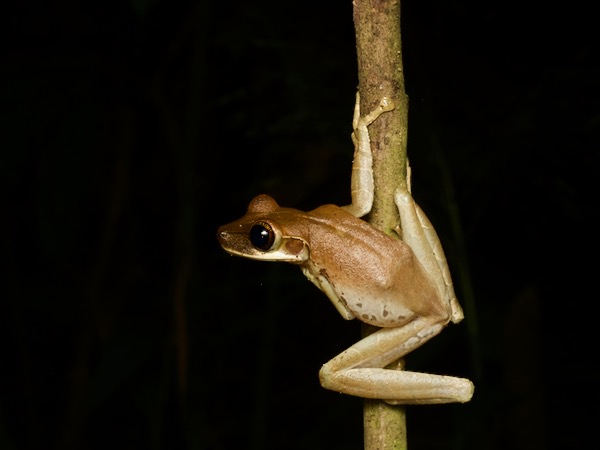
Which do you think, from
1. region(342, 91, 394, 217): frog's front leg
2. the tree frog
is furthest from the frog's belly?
region(342, 91, 394, 217): frog's front leg

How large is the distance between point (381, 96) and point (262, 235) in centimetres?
41

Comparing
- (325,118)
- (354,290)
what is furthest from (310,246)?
(325,118)

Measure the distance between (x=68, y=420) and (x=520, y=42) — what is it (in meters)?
2.37

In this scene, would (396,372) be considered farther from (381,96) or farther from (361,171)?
(381,96)

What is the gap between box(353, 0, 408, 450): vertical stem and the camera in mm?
1303

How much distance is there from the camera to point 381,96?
51.2 inches

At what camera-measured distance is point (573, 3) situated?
281cm

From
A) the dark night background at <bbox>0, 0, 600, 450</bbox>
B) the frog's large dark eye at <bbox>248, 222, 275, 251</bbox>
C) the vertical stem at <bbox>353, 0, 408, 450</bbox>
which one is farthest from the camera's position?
the dark night background at <bbox>0, 0, 600, 450</bbox>

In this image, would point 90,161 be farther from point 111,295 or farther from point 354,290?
point 354,290

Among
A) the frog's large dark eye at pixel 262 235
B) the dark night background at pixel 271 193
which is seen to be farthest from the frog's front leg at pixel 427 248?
the dark night background at pixel 271 193

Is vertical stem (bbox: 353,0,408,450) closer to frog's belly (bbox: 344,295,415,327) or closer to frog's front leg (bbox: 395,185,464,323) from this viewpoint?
frog's front leg (bbox: 395,185,464,323)

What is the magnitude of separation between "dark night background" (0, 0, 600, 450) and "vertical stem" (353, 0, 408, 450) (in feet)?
3.16

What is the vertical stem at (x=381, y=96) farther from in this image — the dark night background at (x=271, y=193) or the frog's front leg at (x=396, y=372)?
the dark night background at (x=271, y=193)

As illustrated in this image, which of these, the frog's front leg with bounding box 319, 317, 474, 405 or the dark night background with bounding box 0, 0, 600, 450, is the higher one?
the dark night background with bounding box 0, 0, 600, 450
